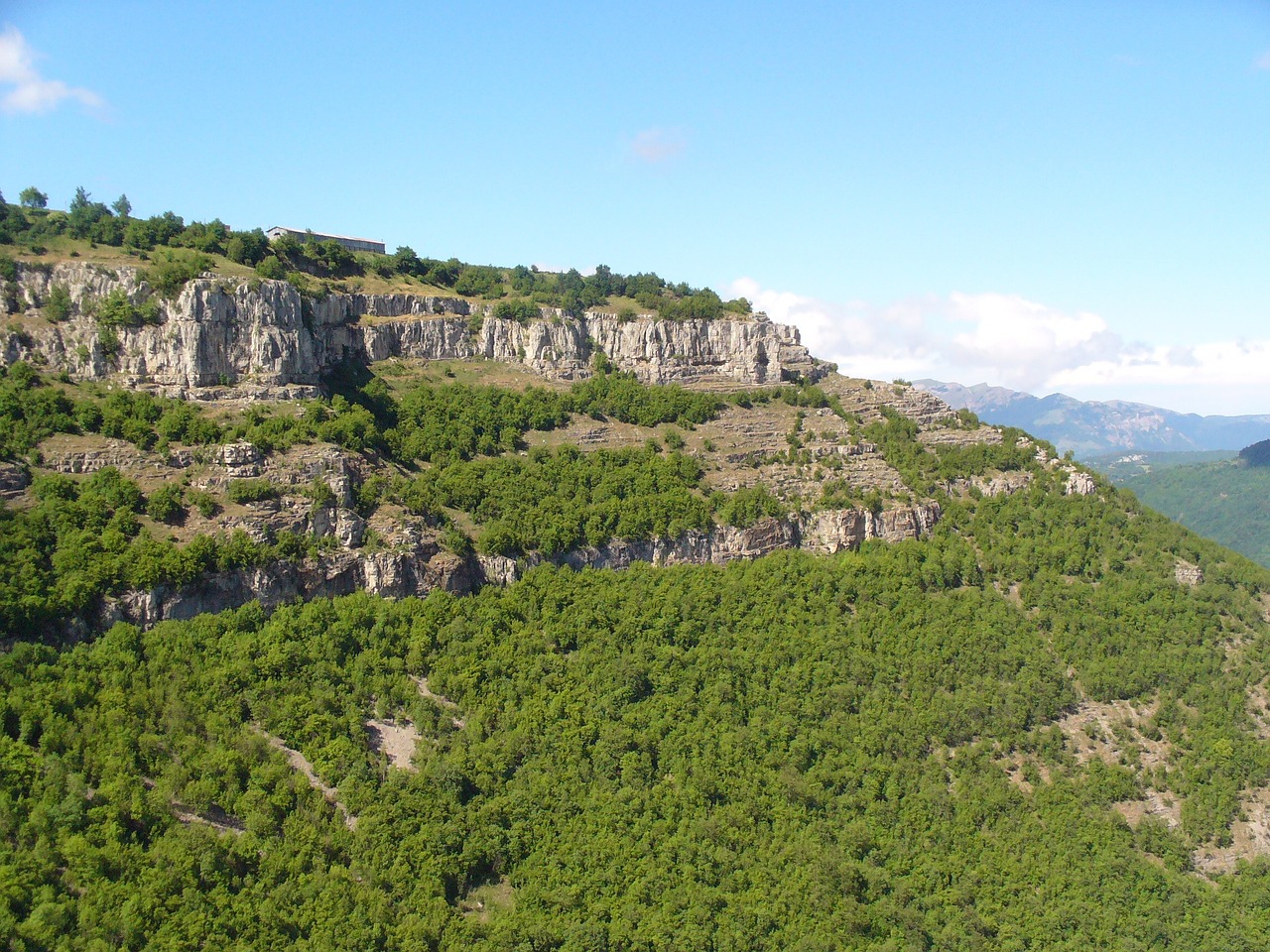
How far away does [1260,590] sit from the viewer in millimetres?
71812

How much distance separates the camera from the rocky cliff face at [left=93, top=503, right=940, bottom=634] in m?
50.9

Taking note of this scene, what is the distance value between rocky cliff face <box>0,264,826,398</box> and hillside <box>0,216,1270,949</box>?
36 cm

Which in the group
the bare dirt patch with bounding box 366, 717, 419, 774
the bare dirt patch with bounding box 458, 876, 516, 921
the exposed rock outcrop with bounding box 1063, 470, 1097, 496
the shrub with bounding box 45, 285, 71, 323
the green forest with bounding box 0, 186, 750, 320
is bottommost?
the bare dirt patch with bounding box 458, 876, 516, 921

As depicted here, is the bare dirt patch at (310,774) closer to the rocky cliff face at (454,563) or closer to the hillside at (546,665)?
the hillside at (546,665)

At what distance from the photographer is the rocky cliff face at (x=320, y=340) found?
62031mm

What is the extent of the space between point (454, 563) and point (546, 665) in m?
9.15

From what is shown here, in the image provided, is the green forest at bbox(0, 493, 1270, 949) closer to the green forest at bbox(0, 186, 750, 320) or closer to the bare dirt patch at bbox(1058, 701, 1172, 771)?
the bare dirt patch at bbox(1058, 701, 1172, 771)

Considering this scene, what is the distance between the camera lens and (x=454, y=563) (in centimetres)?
5991

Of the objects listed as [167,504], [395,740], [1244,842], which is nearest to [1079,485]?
[1244,842]

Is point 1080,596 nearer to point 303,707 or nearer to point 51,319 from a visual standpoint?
point 303,707

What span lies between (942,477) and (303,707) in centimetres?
5547

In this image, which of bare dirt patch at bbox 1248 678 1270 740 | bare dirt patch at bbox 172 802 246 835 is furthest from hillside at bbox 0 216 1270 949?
bare dirt patch at bbox 1248 678 1270 740

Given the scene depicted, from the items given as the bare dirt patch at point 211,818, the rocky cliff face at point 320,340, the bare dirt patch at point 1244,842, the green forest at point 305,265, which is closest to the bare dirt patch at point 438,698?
the bare dirt patch at point 211,818

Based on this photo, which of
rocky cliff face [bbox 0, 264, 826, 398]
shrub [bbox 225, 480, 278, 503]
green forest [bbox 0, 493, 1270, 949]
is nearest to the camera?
green forest [bbox 0, 493, 1270, 949]
